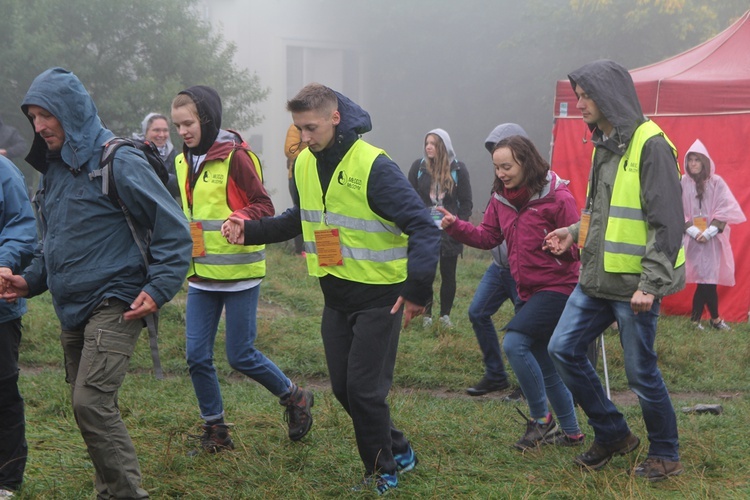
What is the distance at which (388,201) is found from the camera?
4109 millimetres

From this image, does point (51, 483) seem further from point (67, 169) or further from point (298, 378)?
point (298, 378)

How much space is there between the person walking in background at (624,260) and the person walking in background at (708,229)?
5631 mm

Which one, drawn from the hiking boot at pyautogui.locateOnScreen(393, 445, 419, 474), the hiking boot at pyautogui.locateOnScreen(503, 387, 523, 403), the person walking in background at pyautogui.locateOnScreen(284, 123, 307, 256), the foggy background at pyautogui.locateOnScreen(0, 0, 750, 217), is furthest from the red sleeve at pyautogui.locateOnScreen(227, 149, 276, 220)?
the foggy background at pyautogui.locateOnScreen(0, 0, 750, 217)

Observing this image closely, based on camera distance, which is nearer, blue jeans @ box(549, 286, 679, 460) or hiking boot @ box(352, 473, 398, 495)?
hiking boot @ box(352, 473, 398, 495)

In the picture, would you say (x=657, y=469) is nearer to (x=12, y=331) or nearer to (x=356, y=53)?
(x=12, y=331)

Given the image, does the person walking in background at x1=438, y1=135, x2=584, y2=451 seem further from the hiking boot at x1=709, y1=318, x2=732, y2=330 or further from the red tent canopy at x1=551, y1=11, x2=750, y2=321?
the hiking boot at x1=709, y1=318, x2=732, y2=330

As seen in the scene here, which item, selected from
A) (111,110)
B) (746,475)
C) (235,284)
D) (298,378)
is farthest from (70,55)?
(746,475)

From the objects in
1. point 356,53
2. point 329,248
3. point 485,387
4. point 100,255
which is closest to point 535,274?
point 329,248

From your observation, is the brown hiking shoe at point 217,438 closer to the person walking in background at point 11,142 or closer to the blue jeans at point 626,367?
the blue jeans at point 626,367

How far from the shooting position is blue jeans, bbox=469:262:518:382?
6.55 metres

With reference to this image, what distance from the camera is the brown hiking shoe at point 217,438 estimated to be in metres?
4.99

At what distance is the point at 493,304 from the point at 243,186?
2.52 metres

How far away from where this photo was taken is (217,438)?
16.5ft

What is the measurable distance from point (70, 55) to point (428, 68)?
12028 millimetres
